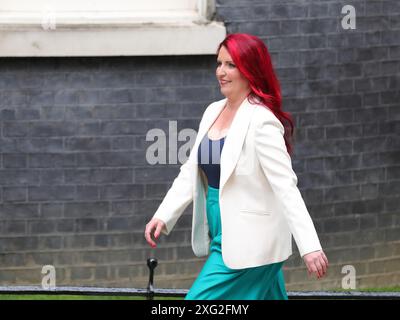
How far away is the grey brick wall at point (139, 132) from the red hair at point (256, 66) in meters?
3.01

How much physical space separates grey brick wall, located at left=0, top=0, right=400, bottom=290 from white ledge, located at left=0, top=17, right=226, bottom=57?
92 mm

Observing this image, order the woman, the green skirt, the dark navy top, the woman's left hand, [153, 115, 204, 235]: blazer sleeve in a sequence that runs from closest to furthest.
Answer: the woman's left hand → the woman → the green skirt → the dark navy top → [153, 115, 204, 235]: blazer sleeve

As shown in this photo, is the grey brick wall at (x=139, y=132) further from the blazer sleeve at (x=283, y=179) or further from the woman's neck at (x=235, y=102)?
the blazer sleeve at (x=283, y=179)

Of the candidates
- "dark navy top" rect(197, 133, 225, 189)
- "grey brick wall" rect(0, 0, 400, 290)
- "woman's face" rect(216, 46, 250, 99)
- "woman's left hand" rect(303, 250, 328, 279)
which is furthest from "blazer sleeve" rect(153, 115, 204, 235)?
"grey brick wall" rect(0, 0, 400, 290)

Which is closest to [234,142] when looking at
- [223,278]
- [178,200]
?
[178,200]

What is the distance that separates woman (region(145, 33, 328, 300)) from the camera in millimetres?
6590

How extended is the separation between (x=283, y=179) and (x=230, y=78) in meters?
0.62

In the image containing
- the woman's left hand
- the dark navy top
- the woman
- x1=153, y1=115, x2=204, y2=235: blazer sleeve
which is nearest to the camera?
the woman's left hand

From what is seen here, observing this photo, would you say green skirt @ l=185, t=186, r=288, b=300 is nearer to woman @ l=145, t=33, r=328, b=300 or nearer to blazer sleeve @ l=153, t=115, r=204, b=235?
woman @ l=145, t=33, r=328, b=300

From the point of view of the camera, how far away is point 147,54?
9.73m

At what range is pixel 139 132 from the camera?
9.82 metres

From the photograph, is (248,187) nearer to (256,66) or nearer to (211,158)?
(211,158)
